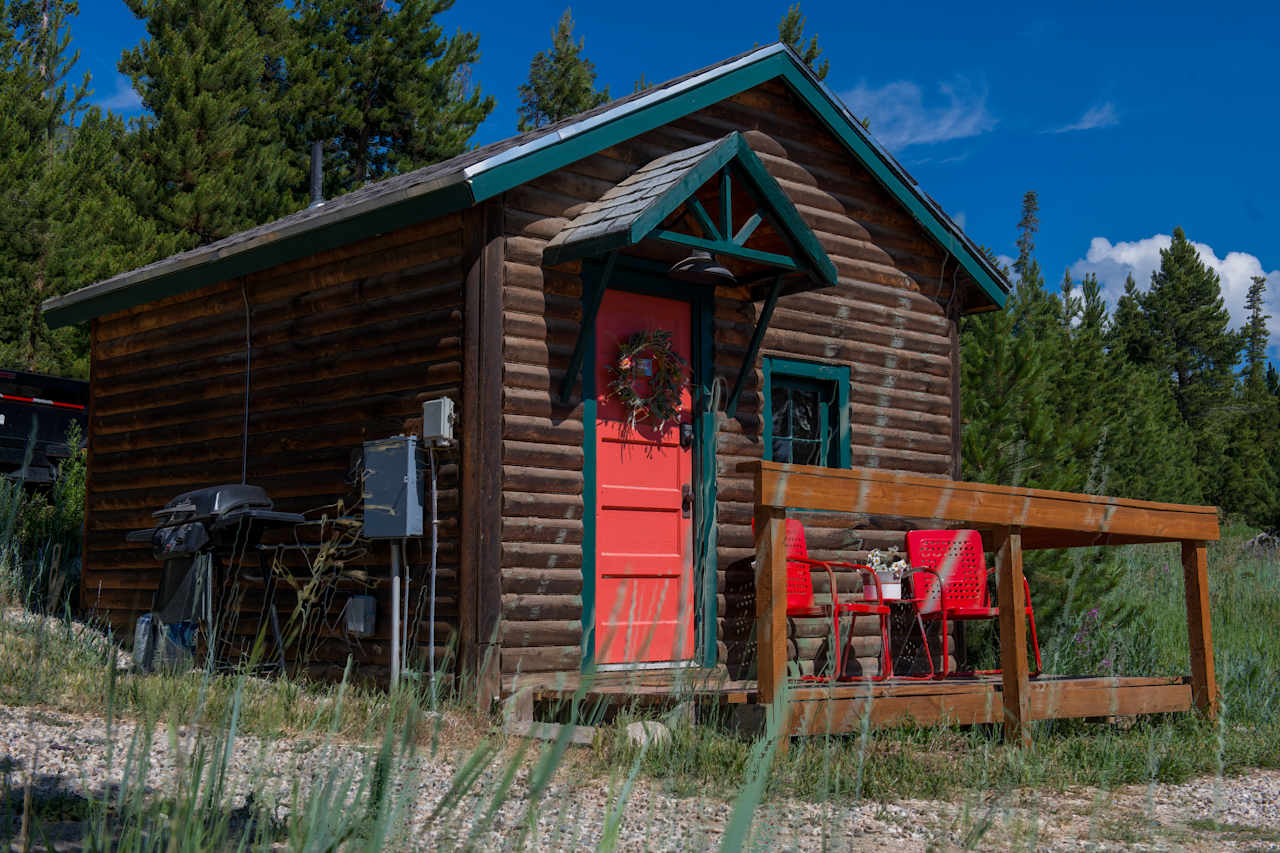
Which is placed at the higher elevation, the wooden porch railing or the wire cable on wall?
the wire cable on wall

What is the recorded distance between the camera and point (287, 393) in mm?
8828

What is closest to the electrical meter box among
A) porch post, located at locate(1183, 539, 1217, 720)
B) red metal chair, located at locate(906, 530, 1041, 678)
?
red metal chair, located at locate(906, 530, 1041, 678)

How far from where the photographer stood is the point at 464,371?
7.42 metres

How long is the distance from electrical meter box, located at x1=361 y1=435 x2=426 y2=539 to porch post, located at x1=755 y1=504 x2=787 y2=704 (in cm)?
256

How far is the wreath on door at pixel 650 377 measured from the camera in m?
8.00

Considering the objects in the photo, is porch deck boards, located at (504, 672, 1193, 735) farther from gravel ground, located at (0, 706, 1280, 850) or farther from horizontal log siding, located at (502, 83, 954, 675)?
horizontal log siding, located at (502, 83, 954, 675)

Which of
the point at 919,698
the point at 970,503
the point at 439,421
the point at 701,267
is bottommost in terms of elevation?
the point at 919,698

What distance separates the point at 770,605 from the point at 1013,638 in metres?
1.64

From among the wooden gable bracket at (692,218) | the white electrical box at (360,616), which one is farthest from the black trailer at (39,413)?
the wooden gable bracket at (692,218)

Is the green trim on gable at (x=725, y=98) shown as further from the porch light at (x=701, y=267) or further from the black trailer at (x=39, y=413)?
the black trailer at (x=39, y=413)

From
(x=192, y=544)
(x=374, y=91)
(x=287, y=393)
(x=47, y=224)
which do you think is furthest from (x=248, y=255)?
(x=374, y=91)

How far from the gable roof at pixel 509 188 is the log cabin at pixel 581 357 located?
0.08ft

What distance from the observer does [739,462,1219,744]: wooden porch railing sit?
549cm

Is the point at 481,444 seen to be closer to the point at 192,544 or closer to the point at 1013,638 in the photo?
the point at 192,544
